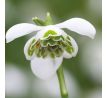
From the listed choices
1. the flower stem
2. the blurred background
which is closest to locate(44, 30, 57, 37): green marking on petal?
the flower stem

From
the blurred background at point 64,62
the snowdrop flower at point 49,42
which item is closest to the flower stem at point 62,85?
the snowdrop flower at point 49,42

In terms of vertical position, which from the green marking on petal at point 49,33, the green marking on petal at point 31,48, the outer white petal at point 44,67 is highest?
the green marking on petal at point 49,33

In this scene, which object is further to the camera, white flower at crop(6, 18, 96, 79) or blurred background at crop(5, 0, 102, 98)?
blurred background at crop(5, 0, 102, 98)

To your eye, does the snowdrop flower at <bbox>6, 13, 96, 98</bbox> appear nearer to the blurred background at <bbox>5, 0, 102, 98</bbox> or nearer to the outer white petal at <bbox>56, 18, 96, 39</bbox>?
the outer white petal at <bbox>56, 18, 96, 39</bbox>

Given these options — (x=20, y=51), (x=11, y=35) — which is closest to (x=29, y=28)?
(x=11, y=35)

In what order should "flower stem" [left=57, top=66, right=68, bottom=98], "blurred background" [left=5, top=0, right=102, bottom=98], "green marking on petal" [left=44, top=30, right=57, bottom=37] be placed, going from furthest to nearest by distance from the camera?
1. "blurred background" [left=5, top=0, right=102, bottom=98]
2. "green marking on petal" [left=44, top=30, right=57, bottom=37]
3. "flower stem" [left=57, top=66, right=68, bottom=98]

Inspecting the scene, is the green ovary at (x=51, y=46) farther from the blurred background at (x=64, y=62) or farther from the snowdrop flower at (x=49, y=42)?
the blurred background at (x=64, y=62)
